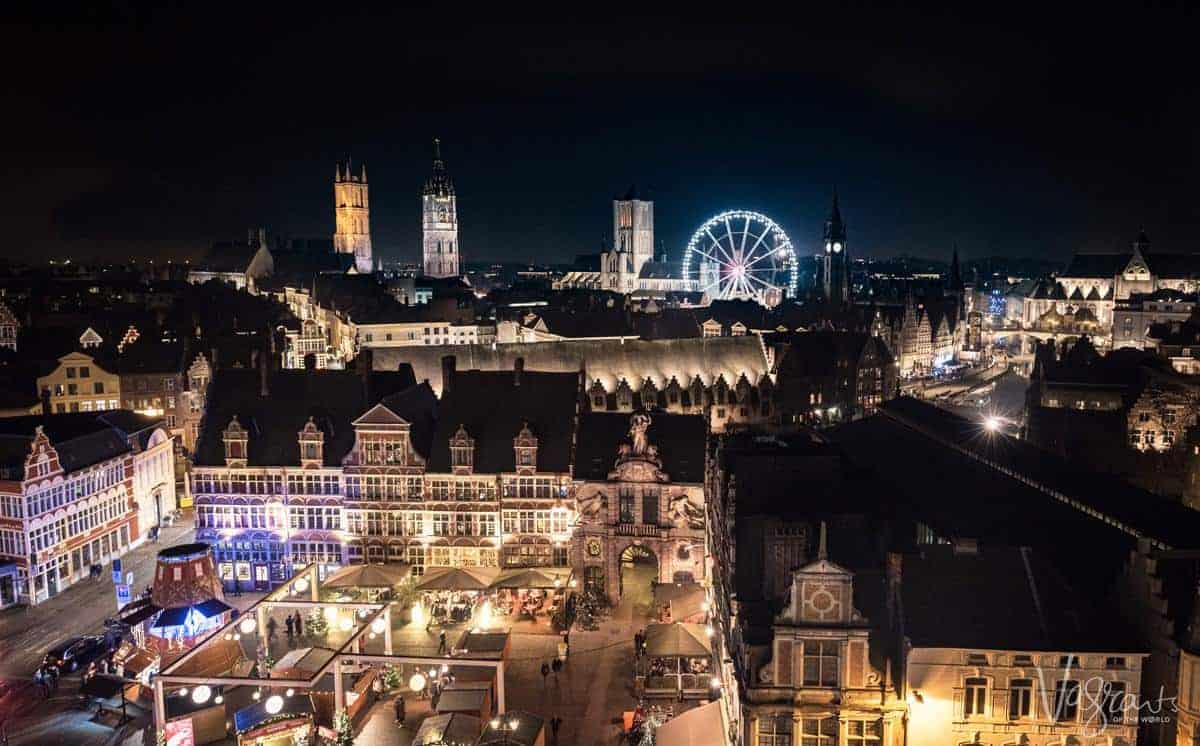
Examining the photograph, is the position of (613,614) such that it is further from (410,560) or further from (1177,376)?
(1177,376)

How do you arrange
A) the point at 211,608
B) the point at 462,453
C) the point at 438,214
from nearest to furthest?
the point at 211,608 < the point at 462,453 < the point at 438,214

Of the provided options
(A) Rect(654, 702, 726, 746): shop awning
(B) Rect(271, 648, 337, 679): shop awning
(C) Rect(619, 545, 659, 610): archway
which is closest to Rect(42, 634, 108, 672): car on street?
(B) Rect(271, 648, 337, 679): shop awning

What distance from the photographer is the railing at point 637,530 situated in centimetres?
4659

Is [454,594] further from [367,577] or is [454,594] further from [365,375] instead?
[365,375]

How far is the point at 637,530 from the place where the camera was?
1837 inches

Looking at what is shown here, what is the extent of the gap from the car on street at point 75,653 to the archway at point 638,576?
79.1ft

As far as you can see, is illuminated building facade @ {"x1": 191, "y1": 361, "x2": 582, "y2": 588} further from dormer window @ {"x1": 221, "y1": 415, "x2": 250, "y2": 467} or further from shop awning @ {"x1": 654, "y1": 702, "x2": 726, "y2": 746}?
shop awning @ {"x1": 654, "y1": 702, "x2": 726, "y2": 746}

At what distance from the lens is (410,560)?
4947cm

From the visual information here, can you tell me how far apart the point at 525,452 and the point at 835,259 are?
95.7 metres

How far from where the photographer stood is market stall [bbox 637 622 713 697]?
36656mm

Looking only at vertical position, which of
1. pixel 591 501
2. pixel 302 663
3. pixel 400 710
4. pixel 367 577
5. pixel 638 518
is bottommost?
pixel 400 710

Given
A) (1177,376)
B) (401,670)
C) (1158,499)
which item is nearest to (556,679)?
(401,670)

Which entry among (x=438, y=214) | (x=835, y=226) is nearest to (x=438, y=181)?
(x=438, y=214)

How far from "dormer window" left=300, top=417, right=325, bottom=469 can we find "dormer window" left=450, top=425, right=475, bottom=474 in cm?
719
